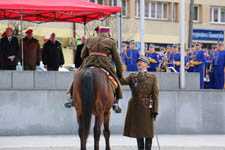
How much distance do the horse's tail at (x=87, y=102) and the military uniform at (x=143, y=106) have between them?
93 cm

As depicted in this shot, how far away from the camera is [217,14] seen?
4925 centimetres

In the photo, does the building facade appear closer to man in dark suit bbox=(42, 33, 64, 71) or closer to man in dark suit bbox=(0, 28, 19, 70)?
man in dark suit bbox=(42, 33, 64, 71)

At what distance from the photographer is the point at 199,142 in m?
14.4

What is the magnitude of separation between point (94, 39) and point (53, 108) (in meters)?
4.98

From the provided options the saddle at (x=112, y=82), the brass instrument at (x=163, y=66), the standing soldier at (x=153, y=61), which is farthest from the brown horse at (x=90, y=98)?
the standing soldier at (x=153, y=61)

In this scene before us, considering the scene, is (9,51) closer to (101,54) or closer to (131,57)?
(131,57)

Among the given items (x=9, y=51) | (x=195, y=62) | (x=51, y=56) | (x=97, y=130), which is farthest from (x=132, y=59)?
(x=97, y=130)

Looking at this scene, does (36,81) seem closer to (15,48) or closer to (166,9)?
(15,48)

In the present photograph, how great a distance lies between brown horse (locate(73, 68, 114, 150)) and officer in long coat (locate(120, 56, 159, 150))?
0.53 m

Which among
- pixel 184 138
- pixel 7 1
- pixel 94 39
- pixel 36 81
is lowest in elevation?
pixel 184 138

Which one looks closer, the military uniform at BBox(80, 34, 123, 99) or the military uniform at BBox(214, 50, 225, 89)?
the military uniform at BBox(80, 34, 123, 99)

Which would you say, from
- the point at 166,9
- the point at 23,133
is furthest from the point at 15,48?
the point at 166,9

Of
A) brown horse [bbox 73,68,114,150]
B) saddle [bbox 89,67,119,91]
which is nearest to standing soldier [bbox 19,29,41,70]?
saddle [bbox 89,67,119,91]

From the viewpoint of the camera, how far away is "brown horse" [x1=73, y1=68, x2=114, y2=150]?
10.3m
